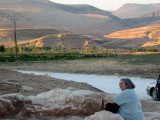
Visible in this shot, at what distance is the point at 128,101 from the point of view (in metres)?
6.38

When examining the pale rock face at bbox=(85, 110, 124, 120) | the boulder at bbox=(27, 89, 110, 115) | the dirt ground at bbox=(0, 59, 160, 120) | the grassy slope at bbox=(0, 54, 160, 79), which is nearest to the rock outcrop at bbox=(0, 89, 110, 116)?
the boulder at bbox=(27, 89, 110, 115)

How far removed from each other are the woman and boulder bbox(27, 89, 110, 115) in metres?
2.20

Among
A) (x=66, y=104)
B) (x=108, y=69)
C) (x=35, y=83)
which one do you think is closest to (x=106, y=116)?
(x=66, y=104)

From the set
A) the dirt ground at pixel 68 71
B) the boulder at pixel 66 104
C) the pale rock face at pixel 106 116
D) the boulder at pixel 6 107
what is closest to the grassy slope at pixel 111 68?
the dirt ground at pixel 68 71

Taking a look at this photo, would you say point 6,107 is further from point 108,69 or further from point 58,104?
point 108,69

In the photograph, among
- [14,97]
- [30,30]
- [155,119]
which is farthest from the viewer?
[30,30]

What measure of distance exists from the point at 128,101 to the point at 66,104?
269 centimetres

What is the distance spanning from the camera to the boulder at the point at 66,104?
8562 millimetres

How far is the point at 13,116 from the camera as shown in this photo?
8.35 m

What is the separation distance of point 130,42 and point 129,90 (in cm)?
13191

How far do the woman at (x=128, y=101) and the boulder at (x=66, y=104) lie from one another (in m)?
2.20

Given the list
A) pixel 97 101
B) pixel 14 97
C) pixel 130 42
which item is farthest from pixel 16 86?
pixel 130 42

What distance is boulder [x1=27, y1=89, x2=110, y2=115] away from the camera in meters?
8.56

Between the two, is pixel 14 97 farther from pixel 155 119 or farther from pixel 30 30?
pixel 30 30
